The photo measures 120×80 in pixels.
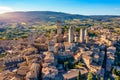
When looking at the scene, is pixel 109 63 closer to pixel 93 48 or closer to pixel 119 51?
pixel 93 48

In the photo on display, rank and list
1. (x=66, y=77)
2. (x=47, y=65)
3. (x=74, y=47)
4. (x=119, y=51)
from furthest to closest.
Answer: (x=119, y=51) → (x=74, y=47) → (x=47, y=65) → (x=66, y=77)

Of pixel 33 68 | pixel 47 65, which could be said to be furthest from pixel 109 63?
pixel 33 68

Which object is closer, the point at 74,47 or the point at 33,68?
the point at 33,68

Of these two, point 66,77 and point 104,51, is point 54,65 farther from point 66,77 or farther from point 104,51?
point 104,51

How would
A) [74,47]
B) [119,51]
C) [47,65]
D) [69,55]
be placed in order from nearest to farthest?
[47,65] < [69,55] < [74,47] < [119,51]

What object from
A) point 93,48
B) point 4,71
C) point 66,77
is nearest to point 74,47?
point 93,48

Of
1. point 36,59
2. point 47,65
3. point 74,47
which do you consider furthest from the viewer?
point 74,47
